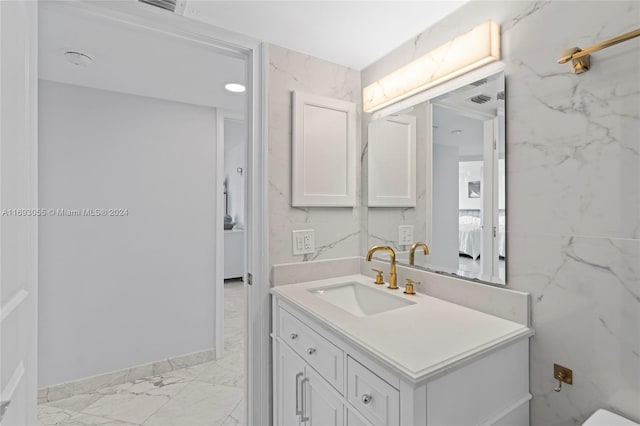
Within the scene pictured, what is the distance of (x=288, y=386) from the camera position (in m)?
1.42

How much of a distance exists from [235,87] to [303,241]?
125 centimetres

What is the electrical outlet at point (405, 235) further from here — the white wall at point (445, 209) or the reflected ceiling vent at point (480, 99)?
the reflected ceiling vent at point (480, 99)

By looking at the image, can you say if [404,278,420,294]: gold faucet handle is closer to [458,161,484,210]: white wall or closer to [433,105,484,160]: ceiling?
[458,161,484,210]: white wall

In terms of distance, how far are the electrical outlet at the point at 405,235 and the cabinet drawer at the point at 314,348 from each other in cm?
71

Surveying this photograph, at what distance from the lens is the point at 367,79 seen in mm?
1893

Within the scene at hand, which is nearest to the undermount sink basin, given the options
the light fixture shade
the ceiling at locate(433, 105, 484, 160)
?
the ceiling at locate(433, 105, 484, 160)

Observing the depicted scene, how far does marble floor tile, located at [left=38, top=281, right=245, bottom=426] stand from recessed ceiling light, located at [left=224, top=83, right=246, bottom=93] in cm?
203

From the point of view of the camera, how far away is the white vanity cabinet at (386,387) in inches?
32.7

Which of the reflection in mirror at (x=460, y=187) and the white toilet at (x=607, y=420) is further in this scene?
the reflection in mirror at (x=460, y=187)

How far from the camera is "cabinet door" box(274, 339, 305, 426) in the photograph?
132 cm

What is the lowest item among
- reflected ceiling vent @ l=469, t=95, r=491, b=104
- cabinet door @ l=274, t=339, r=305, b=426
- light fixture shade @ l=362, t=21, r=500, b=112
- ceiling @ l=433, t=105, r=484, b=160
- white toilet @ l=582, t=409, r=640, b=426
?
cabinet door @ l=274, t=339, r=305, b=426

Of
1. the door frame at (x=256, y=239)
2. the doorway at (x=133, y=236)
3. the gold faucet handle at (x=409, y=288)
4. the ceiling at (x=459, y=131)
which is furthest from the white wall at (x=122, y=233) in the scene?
the ceiling at (x=459, y=131)

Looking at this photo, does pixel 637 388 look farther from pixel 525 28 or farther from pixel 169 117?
pixel 169 117
